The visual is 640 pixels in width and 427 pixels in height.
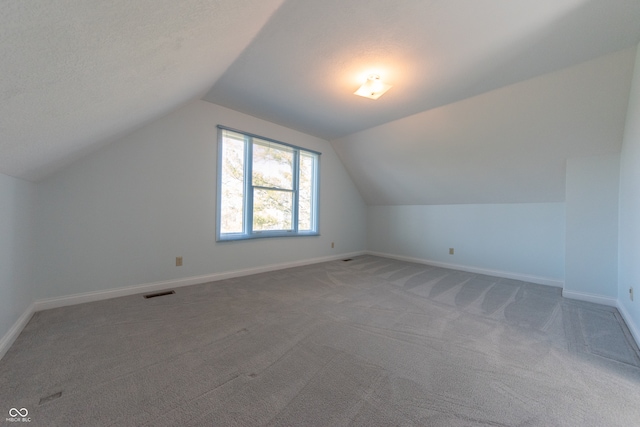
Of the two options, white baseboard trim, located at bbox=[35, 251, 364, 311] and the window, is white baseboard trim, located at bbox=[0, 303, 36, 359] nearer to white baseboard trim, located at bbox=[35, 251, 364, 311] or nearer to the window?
white baseboard trim, located at bbox=[35, 251, 364, 311]

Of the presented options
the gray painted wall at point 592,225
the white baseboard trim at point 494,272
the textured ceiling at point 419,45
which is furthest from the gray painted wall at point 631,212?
the white baseboard trim at point 494,272

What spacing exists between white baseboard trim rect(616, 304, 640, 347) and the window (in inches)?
149

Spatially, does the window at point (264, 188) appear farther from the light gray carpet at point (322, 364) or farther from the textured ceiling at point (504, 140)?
the light gray carpet at point (322, 364)

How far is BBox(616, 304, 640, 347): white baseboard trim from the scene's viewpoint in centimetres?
184

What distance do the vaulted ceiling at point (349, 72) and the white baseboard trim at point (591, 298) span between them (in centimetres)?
133

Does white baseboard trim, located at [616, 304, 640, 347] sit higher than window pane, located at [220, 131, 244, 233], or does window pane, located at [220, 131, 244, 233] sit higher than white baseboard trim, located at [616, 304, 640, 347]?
window pane, located at [220, 131, 244, 233]

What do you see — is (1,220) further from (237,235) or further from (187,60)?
(237,235)

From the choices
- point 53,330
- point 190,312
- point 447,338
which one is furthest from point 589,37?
point 53,330

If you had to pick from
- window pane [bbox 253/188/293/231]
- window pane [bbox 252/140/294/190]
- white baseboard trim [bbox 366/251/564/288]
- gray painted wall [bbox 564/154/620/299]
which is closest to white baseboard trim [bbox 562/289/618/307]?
gray painted wall [bbox 564/154/620/299]

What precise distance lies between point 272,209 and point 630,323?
4057 millimetres

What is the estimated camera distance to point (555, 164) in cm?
303

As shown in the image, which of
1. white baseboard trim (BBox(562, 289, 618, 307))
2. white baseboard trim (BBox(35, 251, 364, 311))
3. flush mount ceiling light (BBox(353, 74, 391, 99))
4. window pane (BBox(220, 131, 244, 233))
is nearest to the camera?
white baseboard trim (BBox(35, 251, 364, 311))

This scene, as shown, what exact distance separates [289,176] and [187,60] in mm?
2607

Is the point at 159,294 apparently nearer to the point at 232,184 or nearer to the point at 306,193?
the point at 232,184
